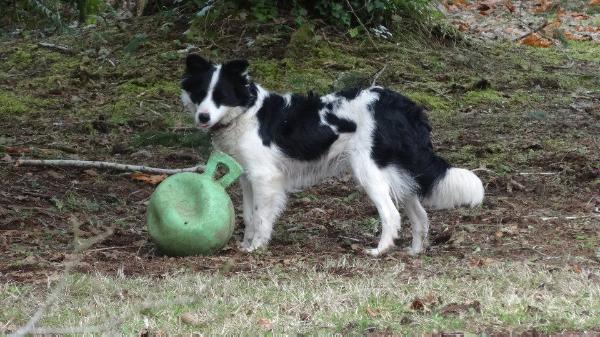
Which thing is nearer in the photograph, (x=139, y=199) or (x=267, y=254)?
(x=267, y=254)

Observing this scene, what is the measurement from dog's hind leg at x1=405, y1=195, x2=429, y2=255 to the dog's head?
1505mm

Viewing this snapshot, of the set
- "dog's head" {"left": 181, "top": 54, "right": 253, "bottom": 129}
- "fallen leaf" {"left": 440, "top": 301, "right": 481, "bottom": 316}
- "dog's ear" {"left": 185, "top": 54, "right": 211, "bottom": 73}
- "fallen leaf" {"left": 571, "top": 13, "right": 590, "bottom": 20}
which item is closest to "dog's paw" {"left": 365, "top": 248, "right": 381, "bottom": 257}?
"dog's head" {"left": 181, "top": 54, "right": 253, "bottom": 129}

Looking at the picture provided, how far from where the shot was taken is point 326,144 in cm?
778

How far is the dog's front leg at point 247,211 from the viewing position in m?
8.07

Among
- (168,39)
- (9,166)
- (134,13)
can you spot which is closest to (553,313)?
(9,166)

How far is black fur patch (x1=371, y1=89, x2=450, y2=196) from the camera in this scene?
7598mm

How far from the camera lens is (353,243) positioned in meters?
7.97

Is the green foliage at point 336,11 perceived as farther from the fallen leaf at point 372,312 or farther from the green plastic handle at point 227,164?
the fallen leaf at point 372,312

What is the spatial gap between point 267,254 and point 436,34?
9205 mm

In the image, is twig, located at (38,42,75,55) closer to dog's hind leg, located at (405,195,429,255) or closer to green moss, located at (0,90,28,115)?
green moss, located at (0,90,28,115)

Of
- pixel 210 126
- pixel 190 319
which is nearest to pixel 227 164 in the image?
pixel 210 126

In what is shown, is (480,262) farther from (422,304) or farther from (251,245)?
(251,245)

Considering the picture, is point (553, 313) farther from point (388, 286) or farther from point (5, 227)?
point (5, 227)

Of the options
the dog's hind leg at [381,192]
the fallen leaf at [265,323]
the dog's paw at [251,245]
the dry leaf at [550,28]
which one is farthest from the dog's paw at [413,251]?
the dry leaf at [550,28]
